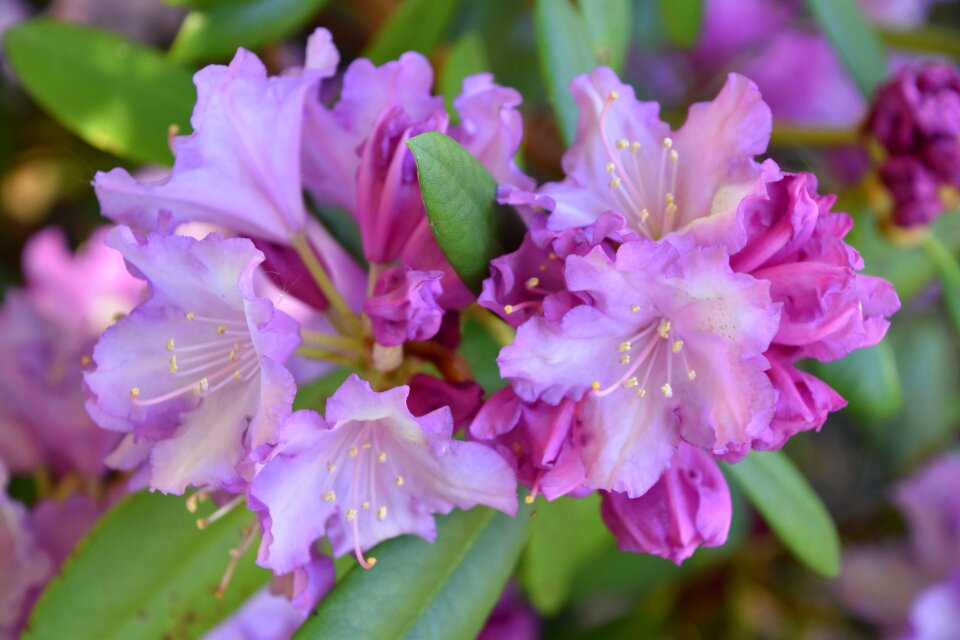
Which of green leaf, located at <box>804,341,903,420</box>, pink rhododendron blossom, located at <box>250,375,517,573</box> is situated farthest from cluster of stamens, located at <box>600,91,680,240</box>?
green leaf, located at <box>804,341,903,420</box>

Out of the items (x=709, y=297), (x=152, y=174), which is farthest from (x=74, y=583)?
(x=152, y=174)

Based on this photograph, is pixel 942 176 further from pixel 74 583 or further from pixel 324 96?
pixel 74 583

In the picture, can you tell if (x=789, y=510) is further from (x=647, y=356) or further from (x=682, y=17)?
(x=682, y=17)

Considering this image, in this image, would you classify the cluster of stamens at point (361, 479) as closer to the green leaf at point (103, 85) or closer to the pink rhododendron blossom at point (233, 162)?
the pink rhododendron blossom at point (233, 162)

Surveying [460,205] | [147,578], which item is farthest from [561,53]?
[147,578]

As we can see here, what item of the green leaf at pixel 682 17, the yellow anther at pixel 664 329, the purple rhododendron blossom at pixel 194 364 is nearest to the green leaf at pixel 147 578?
the purple rhododendron blossom at pixel 194 364
